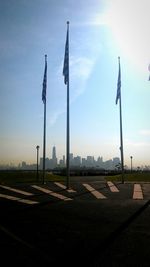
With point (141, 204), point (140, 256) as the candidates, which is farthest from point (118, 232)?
point (141, 204)

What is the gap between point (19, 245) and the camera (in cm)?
936

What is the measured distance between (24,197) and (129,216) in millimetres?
9173

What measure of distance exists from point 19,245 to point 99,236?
2.64 m

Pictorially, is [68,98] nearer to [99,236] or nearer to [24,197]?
[24,197]

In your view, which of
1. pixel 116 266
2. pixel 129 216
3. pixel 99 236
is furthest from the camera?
pixel 129 216

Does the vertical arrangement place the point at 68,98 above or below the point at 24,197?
above

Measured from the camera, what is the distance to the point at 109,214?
14930 millimetres

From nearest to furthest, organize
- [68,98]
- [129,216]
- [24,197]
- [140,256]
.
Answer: [140,256]
[129,216]
[24,197]
[68,98]

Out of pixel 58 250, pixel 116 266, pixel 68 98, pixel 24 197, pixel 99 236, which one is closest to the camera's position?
pixel 116 266

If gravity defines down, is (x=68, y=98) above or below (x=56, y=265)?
above

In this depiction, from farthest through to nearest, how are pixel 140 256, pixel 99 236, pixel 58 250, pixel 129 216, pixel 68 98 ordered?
pixel 68 98 → pixel 129 216 → pixel 99 236 → pixel 58 250 → pixel 140 256

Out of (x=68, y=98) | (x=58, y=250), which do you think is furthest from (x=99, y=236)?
(x=68, y=98)

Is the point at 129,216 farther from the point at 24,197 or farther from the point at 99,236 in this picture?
the point at 24,197

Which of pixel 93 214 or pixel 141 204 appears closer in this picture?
pixel 93 214
